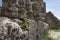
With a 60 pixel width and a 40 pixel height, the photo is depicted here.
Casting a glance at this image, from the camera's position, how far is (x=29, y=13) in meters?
7.35

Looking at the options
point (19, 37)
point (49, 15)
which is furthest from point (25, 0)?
point (49, 15)

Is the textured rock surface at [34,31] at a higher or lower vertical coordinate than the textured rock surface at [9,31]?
lower

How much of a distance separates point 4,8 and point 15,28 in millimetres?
2818

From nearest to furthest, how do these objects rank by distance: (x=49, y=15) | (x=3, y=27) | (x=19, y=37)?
1. (x=3, y=27)
2. (x=19, y=37)
3. (x=49, y=15)

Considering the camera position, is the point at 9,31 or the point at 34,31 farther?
the point at 34,31

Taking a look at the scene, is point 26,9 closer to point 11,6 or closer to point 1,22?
point 11,6

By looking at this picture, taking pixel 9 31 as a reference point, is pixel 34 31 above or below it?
below

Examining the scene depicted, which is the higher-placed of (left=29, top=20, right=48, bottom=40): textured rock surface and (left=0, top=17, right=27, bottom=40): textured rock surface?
(left=0, top=17, right=27, bottom=40): textured rock surface

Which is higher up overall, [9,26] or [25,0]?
[25,0]

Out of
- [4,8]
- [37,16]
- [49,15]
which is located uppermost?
[4,8]

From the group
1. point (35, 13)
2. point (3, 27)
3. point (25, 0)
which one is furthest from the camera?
point (35, 13)

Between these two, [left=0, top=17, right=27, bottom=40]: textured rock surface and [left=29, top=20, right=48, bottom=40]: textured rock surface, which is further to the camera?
[left=29, top=20, right=48, bottom=40]: textured rock surface

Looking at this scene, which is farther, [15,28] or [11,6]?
[11,6]

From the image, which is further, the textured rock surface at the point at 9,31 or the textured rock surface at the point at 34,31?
the textured rock surface at the point at 34,31
